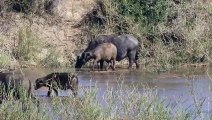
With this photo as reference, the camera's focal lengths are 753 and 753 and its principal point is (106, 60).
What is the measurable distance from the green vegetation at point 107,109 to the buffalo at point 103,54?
10.4 meters

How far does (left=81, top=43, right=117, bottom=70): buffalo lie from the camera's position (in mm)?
21639

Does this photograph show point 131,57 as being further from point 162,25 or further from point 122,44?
point 162,25

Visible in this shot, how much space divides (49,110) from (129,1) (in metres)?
13.3

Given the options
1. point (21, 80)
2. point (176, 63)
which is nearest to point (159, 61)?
point (176, 63)

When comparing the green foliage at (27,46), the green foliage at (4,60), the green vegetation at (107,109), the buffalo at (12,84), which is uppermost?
the green foliage at (27,46)

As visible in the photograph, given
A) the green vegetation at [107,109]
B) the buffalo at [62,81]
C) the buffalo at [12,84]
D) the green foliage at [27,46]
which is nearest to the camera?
the green vegetation at [107,109]

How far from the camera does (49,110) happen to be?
11.4 m

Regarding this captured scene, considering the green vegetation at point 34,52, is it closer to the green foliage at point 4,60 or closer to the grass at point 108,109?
the green foliage at point 4,60

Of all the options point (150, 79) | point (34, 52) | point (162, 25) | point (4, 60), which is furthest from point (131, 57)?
point (4, 60)

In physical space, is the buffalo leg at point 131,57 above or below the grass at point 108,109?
above

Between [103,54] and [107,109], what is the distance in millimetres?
11275

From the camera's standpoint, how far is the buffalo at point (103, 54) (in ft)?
71.0

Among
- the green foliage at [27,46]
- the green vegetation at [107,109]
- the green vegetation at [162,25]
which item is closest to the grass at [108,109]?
the green vegetation at [107,109]

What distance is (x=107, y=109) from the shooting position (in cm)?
1065
